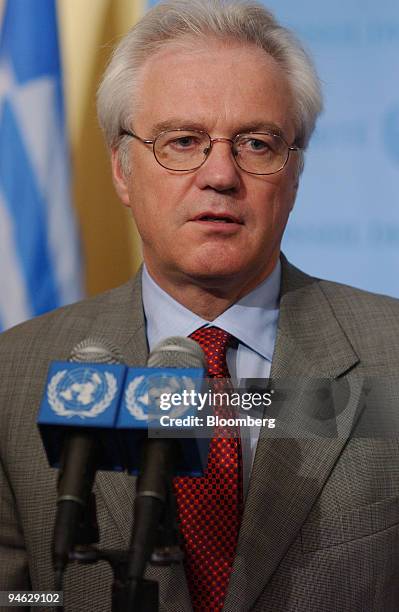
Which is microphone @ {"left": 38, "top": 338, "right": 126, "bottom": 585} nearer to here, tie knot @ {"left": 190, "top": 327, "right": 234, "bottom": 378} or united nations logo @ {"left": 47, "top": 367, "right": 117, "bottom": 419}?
united nations logo @ {"left": 47, "top": 367, "right": 117, "bottom": 419}

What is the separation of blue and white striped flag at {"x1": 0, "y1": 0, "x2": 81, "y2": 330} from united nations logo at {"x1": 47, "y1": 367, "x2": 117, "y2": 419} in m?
1.47

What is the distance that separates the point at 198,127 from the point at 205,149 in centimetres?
5

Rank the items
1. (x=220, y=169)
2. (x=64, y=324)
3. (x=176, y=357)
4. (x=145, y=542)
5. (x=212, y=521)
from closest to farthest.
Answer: (x=145, y=542)
(x=176, y=357)
(x=212, y=521)
(x=220, y=169)
(x=64, y=324)

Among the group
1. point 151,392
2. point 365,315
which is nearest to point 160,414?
point 151,392

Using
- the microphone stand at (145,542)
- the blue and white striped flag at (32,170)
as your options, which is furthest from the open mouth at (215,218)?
the blue and white striped flag at (32,170)

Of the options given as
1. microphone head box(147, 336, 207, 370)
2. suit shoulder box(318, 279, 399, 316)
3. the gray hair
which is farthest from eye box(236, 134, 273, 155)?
microphone head box(147, 336, 207, 370)

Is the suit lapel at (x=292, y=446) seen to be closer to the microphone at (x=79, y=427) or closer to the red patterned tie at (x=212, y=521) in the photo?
the red patterned tie at (x=212, y=521)

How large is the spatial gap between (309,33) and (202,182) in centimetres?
98

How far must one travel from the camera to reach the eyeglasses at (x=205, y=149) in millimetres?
1737

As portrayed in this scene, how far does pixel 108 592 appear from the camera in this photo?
1591 mm

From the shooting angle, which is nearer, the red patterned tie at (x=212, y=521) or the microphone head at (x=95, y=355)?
the microphone head at (x=95, y=355)

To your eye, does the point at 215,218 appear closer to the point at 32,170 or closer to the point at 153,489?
the point at 153,489

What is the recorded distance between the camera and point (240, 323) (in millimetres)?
1816

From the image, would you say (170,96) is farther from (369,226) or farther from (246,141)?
(369,226)
